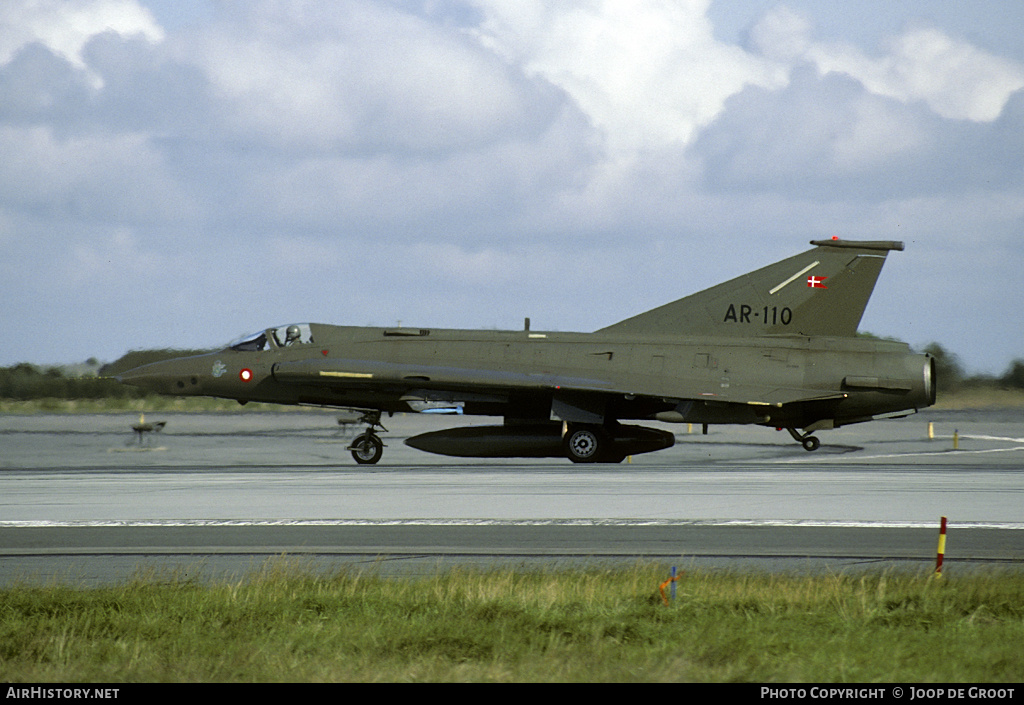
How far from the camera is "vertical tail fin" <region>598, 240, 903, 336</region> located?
23656 mm

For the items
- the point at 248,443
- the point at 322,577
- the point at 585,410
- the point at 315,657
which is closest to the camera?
the point at 315,657

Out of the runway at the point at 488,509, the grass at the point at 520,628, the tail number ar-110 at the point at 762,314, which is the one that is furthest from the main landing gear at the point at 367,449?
the grass at the point at 520,628

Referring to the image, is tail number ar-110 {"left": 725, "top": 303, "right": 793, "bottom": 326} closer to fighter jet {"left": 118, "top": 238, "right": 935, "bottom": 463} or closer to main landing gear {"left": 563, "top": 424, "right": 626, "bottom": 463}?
fighter jet {"left": 118, "top": 238, "right": 935, "bottom": 463}

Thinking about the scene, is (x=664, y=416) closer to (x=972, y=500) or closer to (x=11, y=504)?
(x=972, y=500)

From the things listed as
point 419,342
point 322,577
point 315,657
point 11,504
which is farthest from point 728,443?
point 315,657

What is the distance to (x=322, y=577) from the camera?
9773 mm

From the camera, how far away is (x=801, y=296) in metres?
23.7

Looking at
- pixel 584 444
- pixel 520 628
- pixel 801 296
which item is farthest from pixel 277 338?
pixel 520 628

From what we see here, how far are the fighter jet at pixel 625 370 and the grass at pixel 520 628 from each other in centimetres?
1322

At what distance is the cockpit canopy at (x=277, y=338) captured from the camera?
80.7 feet

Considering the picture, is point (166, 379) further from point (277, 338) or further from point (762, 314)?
point (762, 314)

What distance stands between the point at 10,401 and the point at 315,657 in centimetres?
3402

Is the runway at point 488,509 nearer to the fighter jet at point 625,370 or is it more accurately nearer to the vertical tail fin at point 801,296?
the fighter jet at point 625,370

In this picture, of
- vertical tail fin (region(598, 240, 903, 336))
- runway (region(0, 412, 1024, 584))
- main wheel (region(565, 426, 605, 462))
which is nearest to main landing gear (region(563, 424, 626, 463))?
main wheel (region(565, 426, 605, 462))
